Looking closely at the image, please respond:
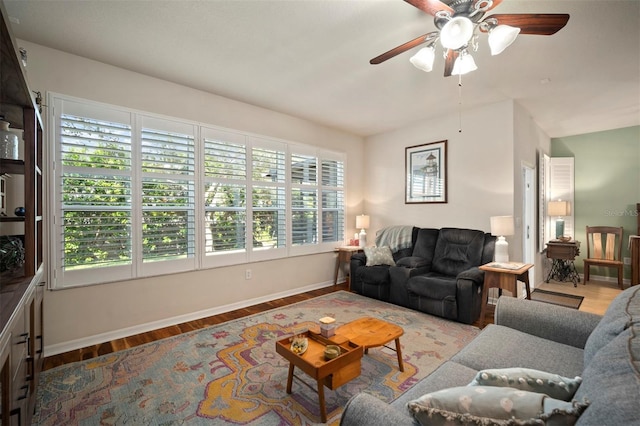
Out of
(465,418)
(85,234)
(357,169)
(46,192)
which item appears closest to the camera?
(465,418)

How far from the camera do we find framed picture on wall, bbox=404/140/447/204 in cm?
451

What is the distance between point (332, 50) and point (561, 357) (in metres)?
2.77

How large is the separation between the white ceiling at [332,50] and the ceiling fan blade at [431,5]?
1.43ft

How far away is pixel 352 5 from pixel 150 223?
279cm

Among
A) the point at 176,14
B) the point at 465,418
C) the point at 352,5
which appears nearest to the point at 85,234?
the point at 176,14

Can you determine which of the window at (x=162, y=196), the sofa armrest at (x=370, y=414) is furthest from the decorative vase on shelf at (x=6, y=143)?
the sofa armrest at (x=370, y=414)

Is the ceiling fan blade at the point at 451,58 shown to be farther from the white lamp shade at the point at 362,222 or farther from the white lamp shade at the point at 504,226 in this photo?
the white lamp shade at the point at 362,222

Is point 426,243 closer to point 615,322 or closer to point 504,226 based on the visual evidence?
point 504,226

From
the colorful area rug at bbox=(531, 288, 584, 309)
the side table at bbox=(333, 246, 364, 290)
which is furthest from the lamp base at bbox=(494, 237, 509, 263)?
the side table at bbox=(333, 246, 364, 290)

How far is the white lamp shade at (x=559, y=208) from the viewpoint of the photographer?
514 cm

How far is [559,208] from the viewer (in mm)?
5164

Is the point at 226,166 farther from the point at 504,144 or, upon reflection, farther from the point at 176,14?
the point at 504,144

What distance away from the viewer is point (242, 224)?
3.89m

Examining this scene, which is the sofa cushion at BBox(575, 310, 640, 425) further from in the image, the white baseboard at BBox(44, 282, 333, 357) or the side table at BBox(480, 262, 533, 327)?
the white baseboard at BBox(44, 282, 333, 357)
